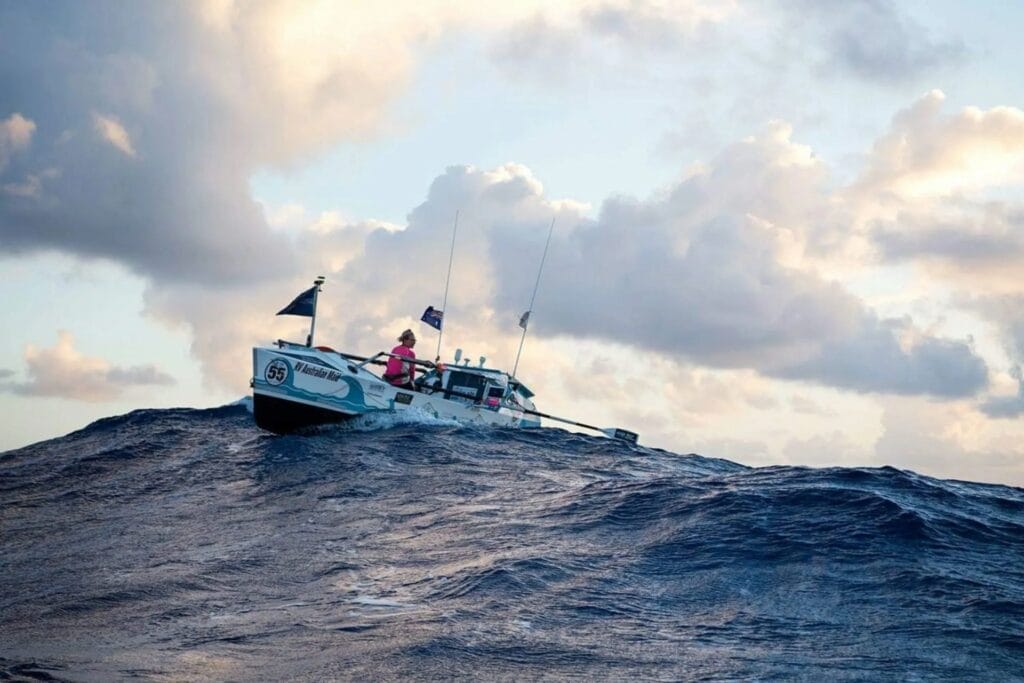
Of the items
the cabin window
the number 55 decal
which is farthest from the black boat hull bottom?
the cabin window

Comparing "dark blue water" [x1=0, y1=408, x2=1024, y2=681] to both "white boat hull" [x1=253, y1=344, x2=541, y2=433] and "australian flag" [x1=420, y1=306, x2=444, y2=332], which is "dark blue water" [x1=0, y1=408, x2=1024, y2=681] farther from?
"australian flag" [x1=420, y1=306, x2=444, y2=332]

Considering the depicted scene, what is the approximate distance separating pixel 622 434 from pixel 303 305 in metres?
12.0

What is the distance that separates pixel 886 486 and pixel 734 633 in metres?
9.90

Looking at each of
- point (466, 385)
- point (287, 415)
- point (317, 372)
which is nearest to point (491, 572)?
point (317, 372)

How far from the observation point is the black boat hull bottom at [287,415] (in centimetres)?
2359

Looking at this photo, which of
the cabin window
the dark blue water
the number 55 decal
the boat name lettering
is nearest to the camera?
the dark blue water

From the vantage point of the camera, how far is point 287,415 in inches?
934

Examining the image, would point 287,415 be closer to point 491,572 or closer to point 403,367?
point 403,367

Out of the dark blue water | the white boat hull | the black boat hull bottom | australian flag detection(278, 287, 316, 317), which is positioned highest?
australian flag detection(278, 287, 316, 317)

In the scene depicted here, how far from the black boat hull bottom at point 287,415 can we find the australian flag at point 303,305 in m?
2.18

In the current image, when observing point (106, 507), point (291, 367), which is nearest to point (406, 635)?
point (106, 507)

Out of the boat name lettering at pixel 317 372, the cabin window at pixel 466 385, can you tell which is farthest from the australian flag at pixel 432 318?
the boat name lettering at pixel 317 372

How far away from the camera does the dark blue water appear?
9203 mm

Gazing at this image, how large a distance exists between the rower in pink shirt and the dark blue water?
285 centimetres
